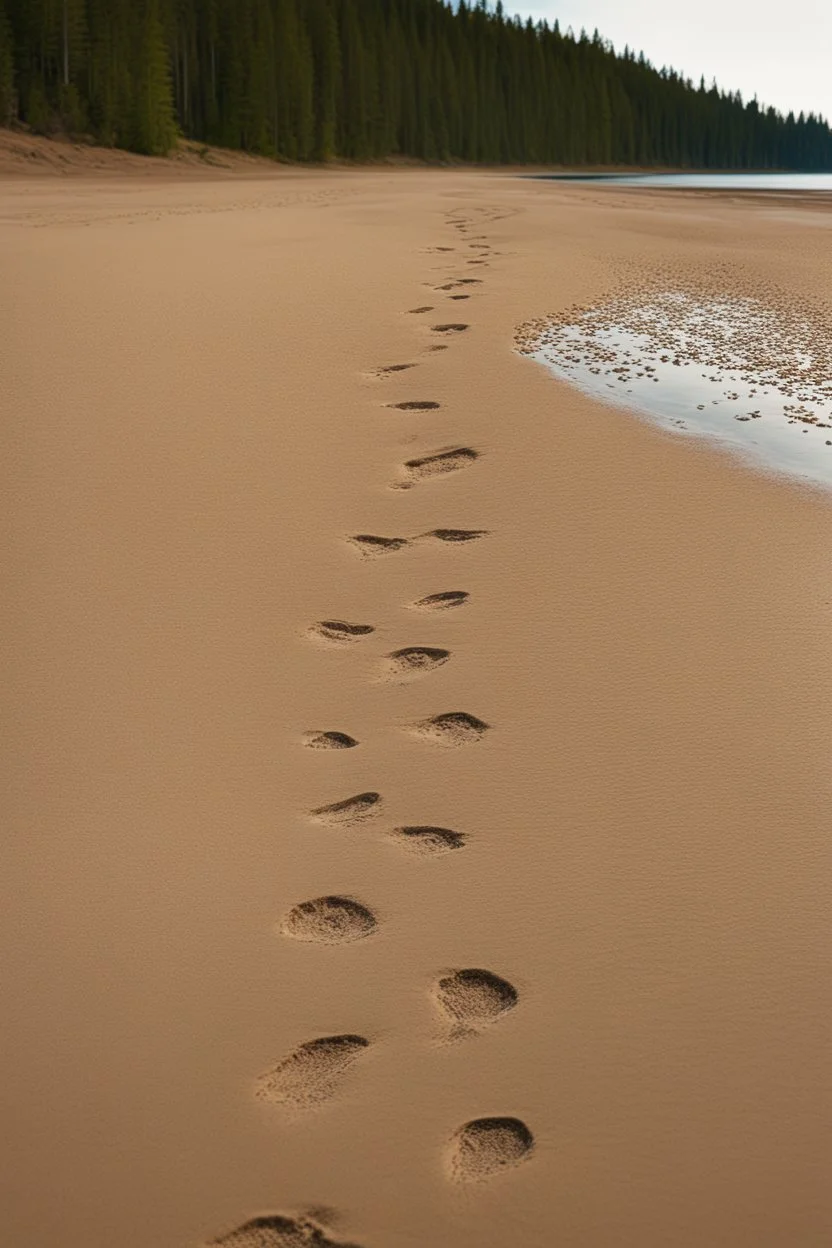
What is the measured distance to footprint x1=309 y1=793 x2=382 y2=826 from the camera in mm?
2279

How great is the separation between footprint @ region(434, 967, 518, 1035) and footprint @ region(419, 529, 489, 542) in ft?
6.25

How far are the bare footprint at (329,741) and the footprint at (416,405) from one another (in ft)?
8.24

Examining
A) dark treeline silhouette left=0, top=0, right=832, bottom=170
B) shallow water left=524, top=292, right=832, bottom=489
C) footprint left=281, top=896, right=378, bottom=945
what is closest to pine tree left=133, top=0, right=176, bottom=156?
dark treeline silhouette left=0, top=0, right=832, bottom=170

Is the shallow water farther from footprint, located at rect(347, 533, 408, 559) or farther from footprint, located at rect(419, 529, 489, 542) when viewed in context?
footprint, located at rect(347, 533, 408, 559)

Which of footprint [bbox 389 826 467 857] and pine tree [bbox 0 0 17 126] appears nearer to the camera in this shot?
footprint [bbox 389 826 467 857]

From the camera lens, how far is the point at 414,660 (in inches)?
114

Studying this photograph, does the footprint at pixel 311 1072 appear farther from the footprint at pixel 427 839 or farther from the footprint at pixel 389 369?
the footprint at pixel 389 369

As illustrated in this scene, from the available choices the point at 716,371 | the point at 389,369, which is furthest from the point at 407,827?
the point at 716,371

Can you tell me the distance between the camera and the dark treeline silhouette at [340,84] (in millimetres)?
35531

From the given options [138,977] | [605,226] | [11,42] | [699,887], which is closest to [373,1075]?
[138,977]

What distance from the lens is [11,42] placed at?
36.2 metres

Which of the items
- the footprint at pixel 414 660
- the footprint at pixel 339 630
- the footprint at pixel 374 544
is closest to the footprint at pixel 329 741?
the footprint at pixel 414 660

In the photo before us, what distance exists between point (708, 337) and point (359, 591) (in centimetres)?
406

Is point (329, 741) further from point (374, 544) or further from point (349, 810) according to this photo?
point (374, 544)
